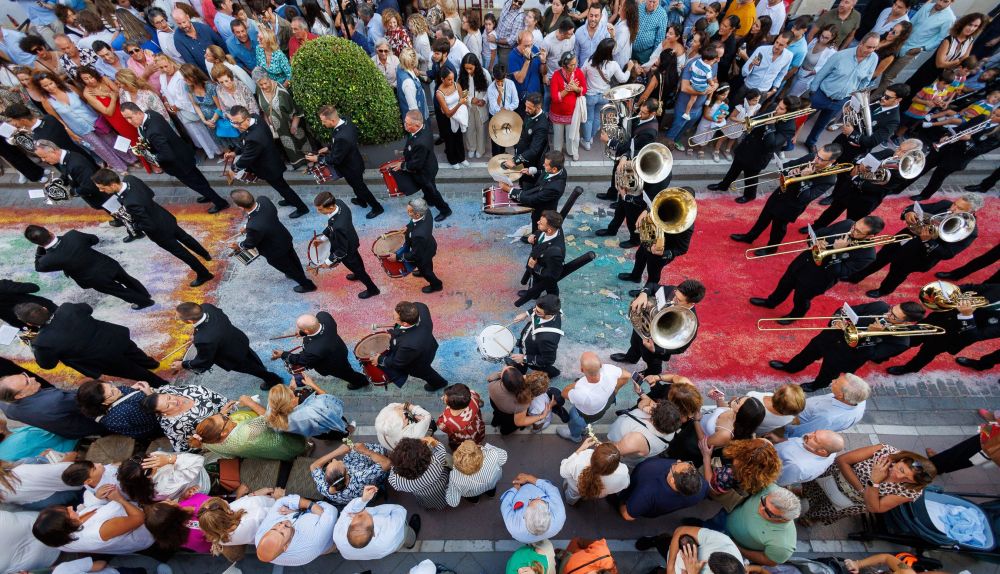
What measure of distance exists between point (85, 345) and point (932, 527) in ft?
27.6

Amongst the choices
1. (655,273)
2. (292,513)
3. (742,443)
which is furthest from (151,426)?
(655,273)

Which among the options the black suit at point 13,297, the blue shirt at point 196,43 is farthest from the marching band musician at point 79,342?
the blue shirt at point 196,43

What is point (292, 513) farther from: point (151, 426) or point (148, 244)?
point (148, 244)

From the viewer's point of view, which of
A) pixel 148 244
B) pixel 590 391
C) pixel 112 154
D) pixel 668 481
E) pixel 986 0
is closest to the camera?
pixel 668 481

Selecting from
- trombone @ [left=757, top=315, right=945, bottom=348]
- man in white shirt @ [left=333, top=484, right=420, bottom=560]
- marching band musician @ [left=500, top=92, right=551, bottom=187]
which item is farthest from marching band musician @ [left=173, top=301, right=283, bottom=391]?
trombone @ [left=757, top=315, right=945, bottom=348]

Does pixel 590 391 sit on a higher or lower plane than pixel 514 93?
lower

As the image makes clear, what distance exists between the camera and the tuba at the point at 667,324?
4539 millimetres

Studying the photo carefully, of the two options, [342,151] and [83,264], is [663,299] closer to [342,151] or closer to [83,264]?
[342,151]

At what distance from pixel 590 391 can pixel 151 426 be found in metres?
4.41

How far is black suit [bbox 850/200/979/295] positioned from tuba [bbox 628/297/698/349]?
3607 millimetres

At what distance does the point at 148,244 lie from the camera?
7.58 m

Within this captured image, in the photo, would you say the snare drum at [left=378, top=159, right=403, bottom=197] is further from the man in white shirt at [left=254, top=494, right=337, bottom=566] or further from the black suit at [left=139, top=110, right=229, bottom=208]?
the man in white shirt at [left=254, top=494, right=337, bottom=566]

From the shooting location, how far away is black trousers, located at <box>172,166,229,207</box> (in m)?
7.20

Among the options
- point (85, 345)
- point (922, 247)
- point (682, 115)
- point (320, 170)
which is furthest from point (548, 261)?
point (85, 345)
